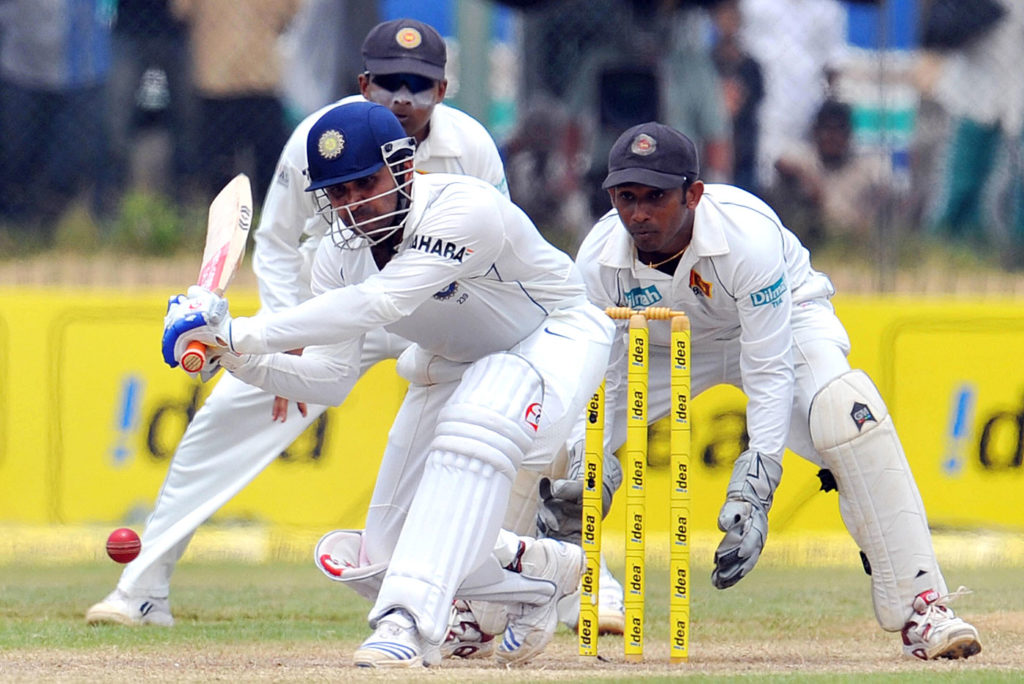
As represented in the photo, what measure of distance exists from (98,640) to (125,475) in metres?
2.75

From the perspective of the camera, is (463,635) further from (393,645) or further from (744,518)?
(393,645)

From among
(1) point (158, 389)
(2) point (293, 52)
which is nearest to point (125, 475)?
(1) point (158, 389)

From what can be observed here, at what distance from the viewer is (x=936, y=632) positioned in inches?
225

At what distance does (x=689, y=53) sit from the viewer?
9.54 meters

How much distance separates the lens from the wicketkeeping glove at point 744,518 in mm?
5496

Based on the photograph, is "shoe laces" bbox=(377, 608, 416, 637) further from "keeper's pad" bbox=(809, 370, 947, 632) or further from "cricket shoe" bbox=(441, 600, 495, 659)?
"keeper's pad" bbox=(809, 370, 947, 632)

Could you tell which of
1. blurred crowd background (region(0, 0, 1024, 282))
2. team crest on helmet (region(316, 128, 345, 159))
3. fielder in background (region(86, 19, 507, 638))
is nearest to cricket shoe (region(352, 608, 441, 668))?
team crest on helmet (region(316, 128, 345, 159))

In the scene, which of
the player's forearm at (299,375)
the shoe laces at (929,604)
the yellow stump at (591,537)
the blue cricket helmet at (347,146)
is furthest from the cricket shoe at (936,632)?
the blue cricket helmet at (347,146)

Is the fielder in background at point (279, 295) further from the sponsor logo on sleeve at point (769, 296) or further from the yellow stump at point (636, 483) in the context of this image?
the sponsor logo on sleeve at point (769, 296)

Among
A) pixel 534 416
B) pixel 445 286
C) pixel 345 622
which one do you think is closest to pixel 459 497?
pixel 534 416

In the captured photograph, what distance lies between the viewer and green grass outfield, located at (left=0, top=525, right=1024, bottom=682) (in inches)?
197

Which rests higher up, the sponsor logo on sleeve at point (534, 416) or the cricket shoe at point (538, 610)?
the sponsor logo on sleeve at point (534, 416)

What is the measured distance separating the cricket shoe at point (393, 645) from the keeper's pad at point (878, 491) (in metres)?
1.76

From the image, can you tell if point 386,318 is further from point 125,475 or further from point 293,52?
point 293,52
